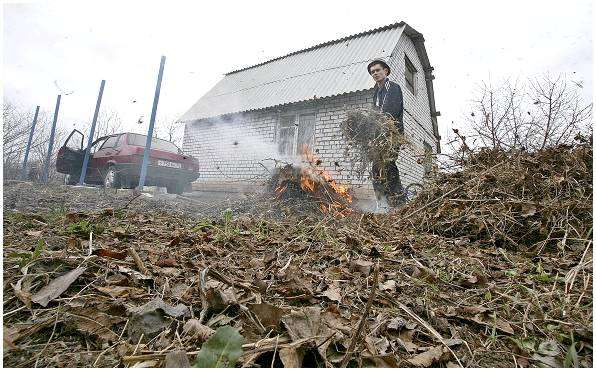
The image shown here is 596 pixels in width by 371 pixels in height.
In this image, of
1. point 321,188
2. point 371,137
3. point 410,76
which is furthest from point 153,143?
point 410,76

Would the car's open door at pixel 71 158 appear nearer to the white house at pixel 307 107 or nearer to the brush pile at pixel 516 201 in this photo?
the white house at pixel 307 107

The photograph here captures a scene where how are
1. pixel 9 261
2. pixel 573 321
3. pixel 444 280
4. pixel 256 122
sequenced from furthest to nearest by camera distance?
pixel 256 122
pixel 444 280
pixel 9 261
pixel 573 321

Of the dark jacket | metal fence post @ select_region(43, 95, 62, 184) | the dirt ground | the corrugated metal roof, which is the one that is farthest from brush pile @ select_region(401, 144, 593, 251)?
metal fence post @ select_region(43, 95, 62, 184)

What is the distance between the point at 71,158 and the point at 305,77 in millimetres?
6526

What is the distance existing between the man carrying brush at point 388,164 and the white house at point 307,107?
→ 8.36 ft

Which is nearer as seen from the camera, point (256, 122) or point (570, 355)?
point (570, 355)

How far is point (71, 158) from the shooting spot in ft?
21.3

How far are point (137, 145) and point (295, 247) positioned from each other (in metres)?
5.76

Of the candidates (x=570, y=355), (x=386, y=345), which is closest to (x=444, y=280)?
(x=570, y=355)

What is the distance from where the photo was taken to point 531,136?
3.87m

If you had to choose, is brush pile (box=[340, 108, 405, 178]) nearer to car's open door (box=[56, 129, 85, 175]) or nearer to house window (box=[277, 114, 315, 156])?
house window (box=[277, 114, 315, 156])

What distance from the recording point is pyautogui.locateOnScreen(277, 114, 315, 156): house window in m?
8.86

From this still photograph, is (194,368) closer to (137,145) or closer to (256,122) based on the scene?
(137,145)

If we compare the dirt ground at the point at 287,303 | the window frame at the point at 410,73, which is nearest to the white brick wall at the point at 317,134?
the window frame at the point at 410,73
